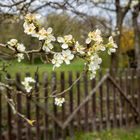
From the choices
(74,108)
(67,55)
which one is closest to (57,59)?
(67,55)

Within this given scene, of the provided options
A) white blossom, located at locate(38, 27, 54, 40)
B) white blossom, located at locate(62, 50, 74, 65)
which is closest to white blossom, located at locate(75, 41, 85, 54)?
white blossom, located at locate(62, 50, 74, 65)

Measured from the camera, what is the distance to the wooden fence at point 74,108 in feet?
25.8

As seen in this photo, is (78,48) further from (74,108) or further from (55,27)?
(74,108)

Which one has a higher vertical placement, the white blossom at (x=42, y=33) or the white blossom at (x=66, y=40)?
the white blossom at (x=42, y=33)

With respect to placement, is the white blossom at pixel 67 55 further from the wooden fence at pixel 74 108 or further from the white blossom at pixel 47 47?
the wooden fence at pixel 74 108

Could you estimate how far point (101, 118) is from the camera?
9.42m

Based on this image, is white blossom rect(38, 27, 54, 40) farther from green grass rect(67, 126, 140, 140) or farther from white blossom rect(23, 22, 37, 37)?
green grass rect(67, 126, 140, 140)

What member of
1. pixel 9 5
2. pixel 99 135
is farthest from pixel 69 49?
pixel 99 135

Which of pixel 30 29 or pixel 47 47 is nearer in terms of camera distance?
pixel 30 29

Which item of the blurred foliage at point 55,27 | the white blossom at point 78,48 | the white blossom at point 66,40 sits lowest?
the white blossom at point 78,48

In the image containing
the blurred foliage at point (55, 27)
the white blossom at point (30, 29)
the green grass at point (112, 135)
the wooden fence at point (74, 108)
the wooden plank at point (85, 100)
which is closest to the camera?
the white blossom at point (30, 29)

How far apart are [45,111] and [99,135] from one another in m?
1.33

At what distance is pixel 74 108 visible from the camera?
350 inches

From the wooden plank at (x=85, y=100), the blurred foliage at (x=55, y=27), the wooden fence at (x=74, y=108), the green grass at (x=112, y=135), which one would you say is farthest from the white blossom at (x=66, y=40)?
the green grass at (x=112, y=135)
